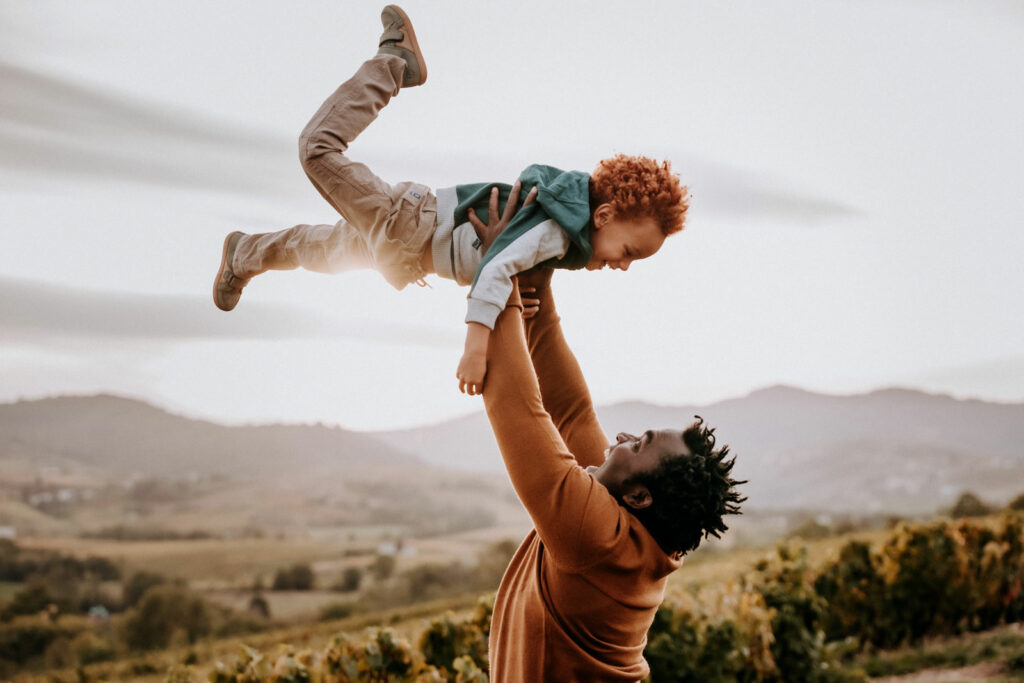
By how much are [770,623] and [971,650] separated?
3.20m

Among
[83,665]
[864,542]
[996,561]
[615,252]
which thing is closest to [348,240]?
[615,252]

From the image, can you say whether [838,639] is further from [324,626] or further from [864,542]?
[324,626]

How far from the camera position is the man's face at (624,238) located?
2.55 meters

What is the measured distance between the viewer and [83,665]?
38.4ft

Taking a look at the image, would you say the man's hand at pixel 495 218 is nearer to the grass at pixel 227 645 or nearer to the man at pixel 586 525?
the man at pixel 586 525

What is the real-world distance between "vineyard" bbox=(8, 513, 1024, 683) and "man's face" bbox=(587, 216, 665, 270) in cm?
224

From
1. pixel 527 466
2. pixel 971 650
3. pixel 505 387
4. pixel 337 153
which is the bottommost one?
pixel 971 650

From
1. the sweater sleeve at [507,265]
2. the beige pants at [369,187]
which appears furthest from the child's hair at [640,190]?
the beige pants at [369,187]

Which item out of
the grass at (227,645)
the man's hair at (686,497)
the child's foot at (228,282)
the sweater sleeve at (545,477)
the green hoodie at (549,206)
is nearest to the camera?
the sweater sleeve at (545,477)

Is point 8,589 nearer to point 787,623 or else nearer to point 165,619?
point 165,619

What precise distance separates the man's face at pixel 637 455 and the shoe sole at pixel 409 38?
4.57 ft

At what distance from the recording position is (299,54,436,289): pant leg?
2504 mm

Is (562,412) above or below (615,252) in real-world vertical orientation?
below

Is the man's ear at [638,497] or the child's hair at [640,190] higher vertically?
the child's hair at [640,190]
